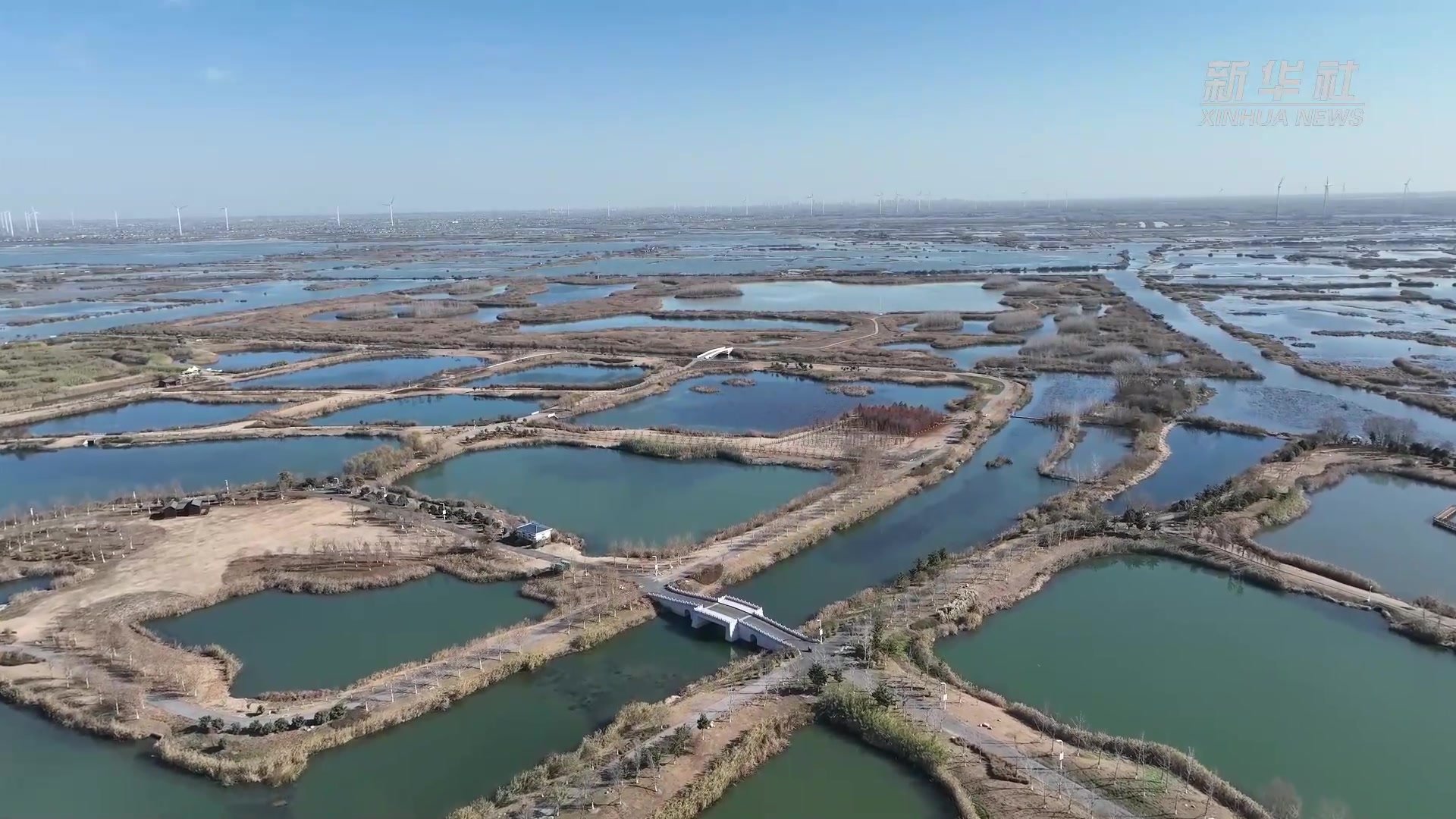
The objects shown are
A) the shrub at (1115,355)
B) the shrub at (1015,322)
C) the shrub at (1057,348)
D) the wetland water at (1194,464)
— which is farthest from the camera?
the shrub at (1015,322)

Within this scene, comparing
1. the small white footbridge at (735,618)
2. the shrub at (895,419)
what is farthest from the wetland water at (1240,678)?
the shrub at (895,419)

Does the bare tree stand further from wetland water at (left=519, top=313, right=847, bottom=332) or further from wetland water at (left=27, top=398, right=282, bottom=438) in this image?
wetland water at (left=27, top=398, right=282, bottom=438)

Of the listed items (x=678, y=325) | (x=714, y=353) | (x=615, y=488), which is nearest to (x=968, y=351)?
(x=714, y=353)

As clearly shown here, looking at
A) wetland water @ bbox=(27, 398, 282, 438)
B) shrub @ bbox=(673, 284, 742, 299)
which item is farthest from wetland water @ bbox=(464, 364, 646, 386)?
shrub @ bbox=(673, 284, 742, 299)

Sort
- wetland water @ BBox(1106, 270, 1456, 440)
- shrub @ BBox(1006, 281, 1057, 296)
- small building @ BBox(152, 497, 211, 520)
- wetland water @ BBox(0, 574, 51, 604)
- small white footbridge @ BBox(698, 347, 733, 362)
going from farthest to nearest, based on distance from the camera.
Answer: shrub @ BBox(1006, 281, 1057, 296), small white footbridge @ BBox(698, 347, 733, 362), wetland water @ BBox(1106, 270, 1456, 440), small building @ BBox(152, 497, 211, 520), wetland water @ BBox(0, 574, 51, 604)

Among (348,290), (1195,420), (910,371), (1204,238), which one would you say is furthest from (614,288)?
(1204,238)

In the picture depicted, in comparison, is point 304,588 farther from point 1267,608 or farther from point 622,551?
point 1267,608

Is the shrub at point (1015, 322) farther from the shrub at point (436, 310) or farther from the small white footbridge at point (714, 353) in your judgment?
the shrub at point (436, 310)
